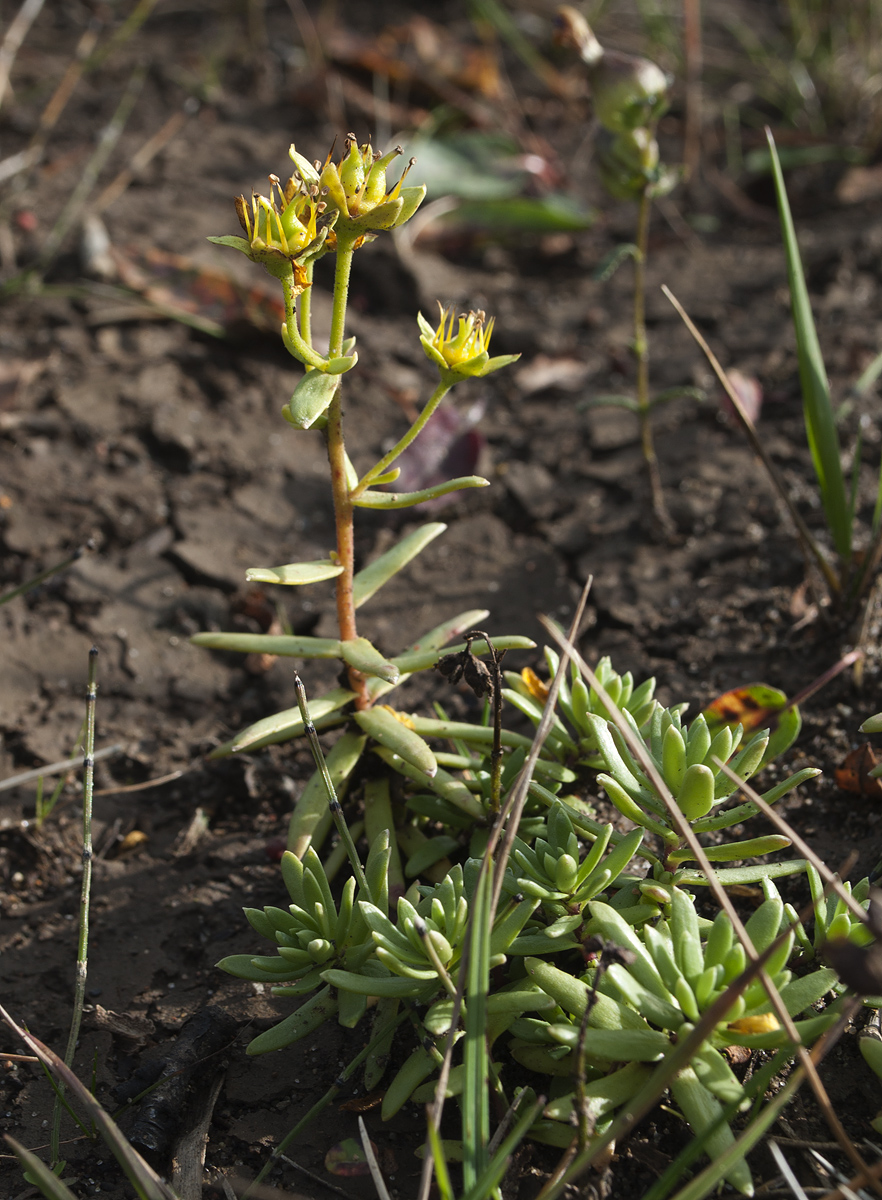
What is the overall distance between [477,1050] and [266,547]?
5.41 ft

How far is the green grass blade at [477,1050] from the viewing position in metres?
1.20

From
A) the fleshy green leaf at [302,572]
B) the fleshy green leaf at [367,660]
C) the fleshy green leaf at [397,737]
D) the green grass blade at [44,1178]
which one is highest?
the fleshy green leaf at [302,572]

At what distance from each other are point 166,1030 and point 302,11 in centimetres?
422

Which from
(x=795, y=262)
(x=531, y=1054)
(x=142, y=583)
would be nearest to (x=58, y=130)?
(x=142, y=583)

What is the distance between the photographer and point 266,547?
2.62m

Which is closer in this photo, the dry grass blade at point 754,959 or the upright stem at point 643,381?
the dry grass blade at point 754,959

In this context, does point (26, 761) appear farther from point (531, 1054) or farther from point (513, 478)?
point (513, 478)

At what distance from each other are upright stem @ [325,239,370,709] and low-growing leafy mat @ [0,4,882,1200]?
45 cm

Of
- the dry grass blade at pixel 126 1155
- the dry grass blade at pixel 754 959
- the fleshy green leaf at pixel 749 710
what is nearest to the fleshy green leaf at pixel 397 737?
the dry grass blade at pixel 754 959

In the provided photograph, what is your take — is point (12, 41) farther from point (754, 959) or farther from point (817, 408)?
point (754, 959)

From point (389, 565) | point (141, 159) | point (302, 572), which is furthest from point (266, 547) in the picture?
point (141, 159)

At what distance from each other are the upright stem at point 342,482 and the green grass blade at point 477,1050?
640mm

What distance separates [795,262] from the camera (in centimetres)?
190

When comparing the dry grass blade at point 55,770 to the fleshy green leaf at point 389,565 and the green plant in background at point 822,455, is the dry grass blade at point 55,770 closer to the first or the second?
the fleshy green leaf at point 389,565
